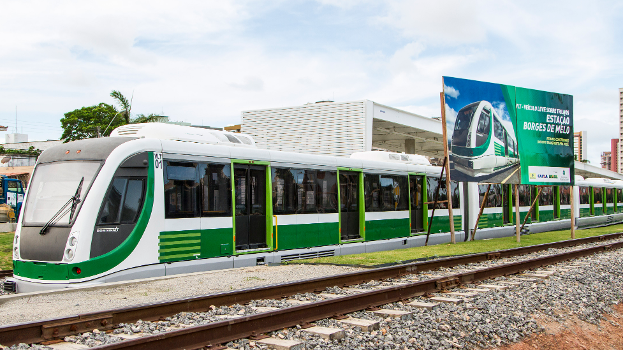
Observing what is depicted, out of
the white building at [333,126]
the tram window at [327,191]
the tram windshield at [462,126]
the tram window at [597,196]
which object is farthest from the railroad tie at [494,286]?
the tram window at [597,196]

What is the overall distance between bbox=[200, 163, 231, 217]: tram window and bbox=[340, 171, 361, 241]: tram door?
14.1ft

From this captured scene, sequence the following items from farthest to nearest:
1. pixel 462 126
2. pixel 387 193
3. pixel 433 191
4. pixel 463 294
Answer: pixel 433 191, pixel 462 126, pixel 387 193, pixel 463 294

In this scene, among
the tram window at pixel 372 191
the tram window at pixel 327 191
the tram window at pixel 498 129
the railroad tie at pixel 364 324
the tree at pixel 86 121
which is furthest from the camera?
the tree at pixel 86 121

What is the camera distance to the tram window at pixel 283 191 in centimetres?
1296

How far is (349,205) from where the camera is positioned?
15531 millimetres

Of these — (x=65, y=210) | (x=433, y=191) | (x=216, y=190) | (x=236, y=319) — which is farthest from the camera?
(x=433, y=191)

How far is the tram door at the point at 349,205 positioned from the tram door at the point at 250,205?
3.14 meters

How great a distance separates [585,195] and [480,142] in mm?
17167

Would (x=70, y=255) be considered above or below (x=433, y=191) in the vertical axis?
below

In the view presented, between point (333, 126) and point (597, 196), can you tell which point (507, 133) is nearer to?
point (333, 126)

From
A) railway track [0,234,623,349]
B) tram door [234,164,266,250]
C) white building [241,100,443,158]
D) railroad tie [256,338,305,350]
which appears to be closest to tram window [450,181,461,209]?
railway track [0,234,623,349]

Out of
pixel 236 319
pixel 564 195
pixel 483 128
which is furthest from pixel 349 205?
pixel 564 195

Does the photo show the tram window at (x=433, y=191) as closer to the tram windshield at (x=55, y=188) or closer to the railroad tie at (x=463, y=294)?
the railroad tie at (x=463, y=294)

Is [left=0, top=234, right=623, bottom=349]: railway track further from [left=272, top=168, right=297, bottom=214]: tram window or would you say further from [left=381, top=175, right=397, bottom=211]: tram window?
[left=381, top=175, right=397, bottom=211]: tram window
